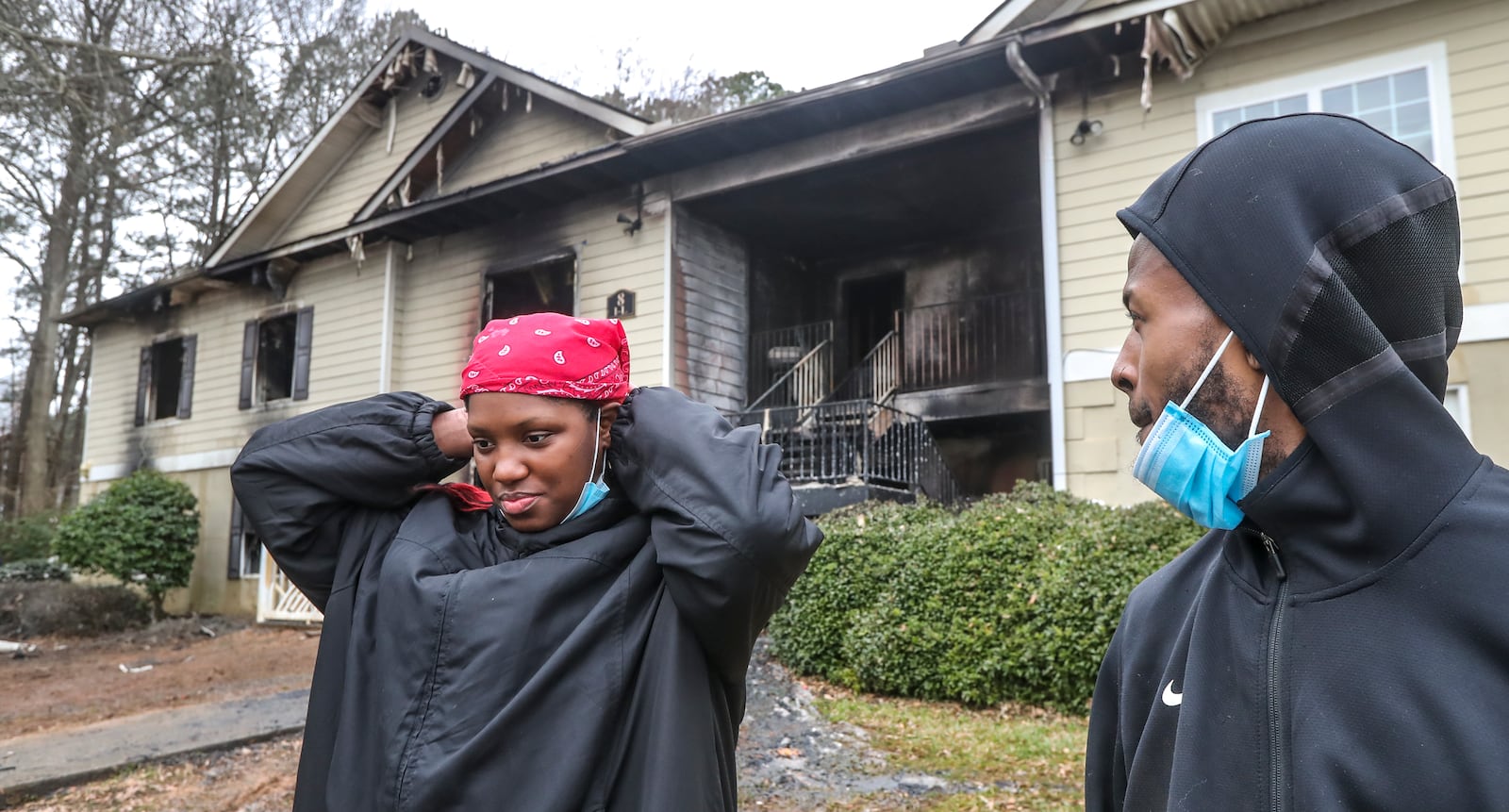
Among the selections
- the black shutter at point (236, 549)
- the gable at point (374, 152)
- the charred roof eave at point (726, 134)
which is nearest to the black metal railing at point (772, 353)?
the charred roof eave at point (726, 134)

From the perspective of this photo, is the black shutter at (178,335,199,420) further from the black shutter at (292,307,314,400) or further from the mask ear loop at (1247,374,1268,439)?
the mask ear loop at (1247,374,1268,439)

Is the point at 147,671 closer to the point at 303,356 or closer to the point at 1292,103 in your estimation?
the point at 303,356

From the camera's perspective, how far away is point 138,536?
1602cm

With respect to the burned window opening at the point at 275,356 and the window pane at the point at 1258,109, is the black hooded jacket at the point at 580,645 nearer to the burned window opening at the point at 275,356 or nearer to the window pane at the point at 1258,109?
the window pane at the point at 1258,109

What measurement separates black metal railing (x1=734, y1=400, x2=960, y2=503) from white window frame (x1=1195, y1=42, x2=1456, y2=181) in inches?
175

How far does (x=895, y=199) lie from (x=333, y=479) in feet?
38.1

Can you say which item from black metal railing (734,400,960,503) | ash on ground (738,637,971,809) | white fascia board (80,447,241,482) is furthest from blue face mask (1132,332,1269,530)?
white fascia board (80,447,241,482)

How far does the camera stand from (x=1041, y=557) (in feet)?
25.1

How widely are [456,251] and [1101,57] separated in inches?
370

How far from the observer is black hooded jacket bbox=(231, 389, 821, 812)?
1872 mm

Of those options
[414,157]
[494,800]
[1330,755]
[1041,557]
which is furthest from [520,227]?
[1330,755]

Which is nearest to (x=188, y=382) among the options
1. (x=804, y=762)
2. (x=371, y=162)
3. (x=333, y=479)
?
(x=371, y=162)

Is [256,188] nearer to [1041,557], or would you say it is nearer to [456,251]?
[456,251]

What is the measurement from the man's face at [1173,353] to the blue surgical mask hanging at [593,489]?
1.14 meters
